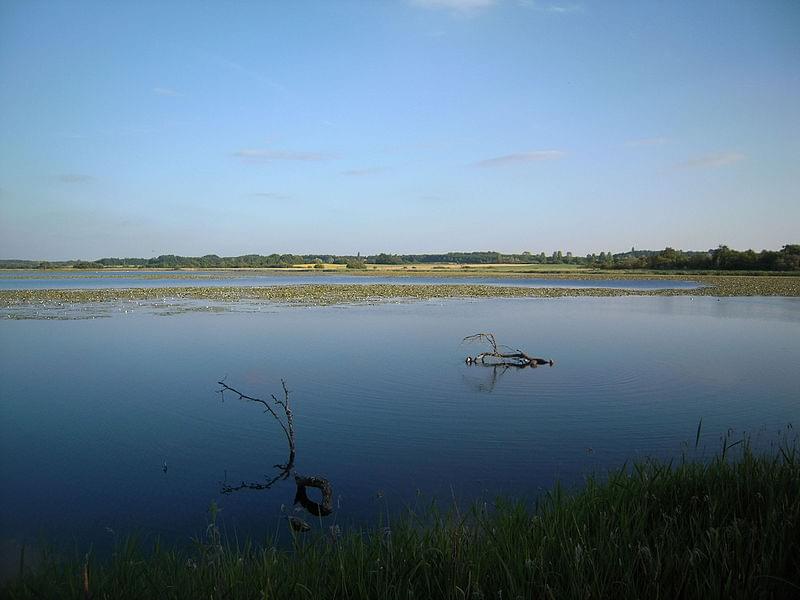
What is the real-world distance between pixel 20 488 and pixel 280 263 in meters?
139

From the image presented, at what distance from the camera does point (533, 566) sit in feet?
11.9

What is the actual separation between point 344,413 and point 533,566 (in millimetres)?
6584

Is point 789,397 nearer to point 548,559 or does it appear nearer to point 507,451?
point 507,451

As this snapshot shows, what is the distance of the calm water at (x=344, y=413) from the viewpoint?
661 cm

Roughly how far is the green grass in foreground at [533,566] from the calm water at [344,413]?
70.5 inches

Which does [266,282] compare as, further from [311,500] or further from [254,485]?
[311,500]

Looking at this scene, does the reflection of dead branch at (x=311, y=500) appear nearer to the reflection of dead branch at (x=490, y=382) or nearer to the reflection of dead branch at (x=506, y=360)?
the reflection of dead branch at (x=490, y=382)

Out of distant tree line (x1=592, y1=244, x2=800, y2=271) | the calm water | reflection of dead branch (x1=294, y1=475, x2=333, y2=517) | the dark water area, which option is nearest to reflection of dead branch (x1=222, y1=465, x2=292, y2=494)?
the calm water

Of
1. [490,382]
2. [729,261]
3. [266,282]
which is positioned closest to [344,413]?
[490,382]

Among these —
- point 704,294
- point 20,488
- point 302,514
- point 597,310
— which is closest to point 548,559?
point 302,514

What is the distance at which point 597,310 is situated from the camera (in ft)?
92.4

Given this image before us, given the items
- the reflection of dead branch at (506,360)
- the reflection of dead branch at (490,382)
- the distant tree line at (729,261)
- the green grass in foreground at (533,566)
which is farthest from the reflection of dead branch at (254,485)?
the distant tree line at (729,261)

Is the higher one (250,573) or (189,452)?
(250,573)

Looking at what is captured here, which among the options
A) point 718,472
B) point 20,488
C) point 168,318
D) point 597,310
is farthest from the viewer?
point 597,310
